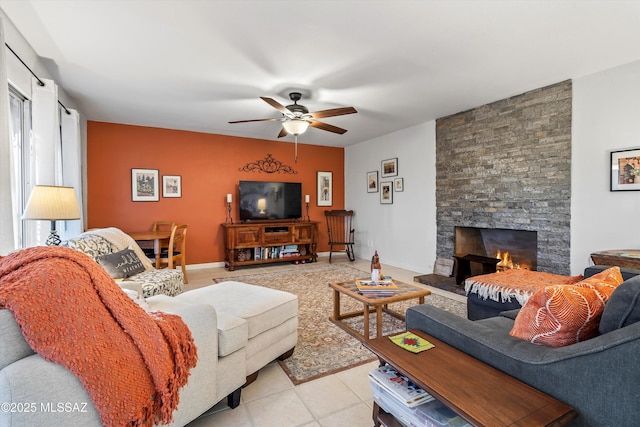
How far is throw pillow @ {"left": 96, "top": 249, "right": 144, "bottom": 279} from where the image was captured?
282cm

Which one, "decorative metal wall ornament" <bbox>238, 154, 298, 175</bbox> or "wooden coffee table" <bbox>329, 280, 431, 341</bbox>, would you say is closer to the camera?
"wooden coffee table" <bbox>329, 280, 431, 341</bbox>

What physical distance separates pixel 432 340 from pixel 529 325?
39cm

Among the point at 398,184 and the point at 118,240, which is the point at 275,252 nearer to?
the point at 398,184

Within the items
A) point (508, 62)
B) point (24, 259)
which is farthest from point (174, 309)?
point (508, 62)

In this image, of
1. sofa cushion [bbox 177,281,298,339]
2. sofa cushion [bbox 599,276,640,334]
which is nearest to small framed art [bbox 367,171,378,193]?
sofa cushion [bbox 177,281,298,339]

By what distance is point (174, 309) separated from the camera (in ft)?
4.93

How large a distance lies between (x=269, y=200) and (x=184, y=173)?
158cm

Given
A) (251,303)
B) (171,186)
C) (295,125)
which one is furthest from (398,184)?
(251,303)

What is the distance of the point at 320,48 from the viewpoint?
8.51 feet

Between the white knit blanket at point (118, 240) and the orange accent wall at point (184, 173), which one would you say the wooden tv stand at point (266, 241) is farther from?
the white knit blanket at point (118, 240)

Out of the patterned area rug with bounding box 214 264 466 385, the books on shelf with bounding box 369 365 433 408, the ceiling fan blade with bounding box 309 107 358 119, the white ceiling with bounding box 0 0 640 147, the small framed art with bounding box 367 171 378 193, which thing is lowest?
the patterned area rug with bounding box 214 264 466 385

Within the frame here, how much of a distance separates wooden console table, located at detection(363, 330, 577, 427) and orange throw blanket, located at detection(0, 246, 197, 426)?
0.87m

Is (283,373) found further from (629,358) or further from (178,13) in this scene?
(178,13)

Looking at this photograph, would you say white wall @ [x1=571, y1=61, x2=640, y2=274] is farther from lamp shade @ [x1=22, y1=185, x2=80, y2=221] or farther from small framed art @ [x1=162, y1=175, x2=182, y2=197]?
small framed art @ [x1=162, y1=175, x2=182, y2=197]
